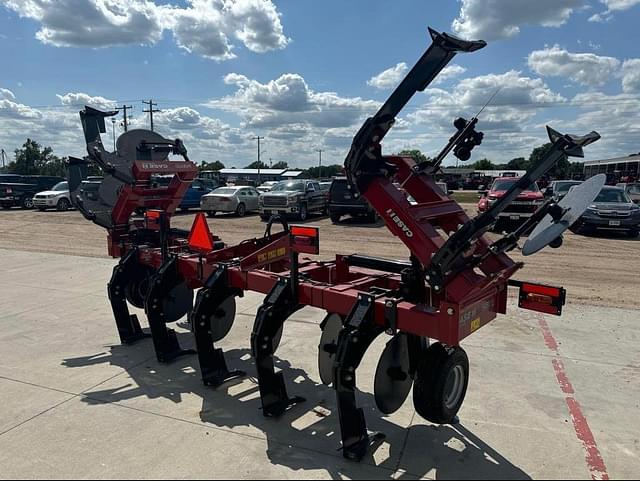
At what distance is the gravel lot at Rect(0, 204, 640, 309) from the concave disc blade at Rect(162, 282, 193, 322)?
5.35 meters

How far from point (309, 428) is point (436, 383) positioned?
102cm

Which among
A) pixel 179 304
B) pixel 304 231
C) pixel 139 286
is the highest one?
pixel 304 231

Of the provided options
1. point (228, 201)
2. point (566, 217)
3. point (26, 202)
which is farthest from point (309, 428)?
point (26, 202)

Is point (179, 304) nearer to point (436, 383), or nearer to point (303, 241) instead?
point (303, 241)

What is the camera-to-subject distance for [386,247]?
12.9 metres

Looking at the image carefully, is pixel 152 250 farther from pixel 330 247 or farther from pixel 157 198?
pixel 330 247

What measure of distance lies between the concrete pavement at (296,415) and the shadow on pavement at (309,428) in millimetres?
12

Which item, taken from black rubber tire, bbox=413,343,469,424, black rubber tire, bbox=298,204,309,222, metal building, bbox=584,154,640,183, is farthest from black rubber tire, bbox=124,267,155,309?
metal building, bbox=584,154,640,183

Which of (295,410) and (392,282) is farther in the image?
(392,282)

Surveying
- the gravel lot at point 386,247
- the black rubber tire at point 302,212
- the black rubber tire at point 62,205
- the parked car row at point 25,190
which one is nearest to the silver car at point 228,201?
the gravel lot at point 386,247

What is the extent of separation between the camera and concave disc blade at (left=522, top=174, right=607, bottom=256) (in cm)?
292

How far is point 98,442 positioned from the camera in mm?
3439

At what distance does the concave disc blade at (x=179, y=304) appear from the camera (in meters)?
6.03

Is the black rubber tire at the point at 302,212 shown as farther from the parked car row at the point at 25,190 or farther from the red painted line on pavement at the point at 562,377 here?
the red painted line on pavement at the point at 562,377
